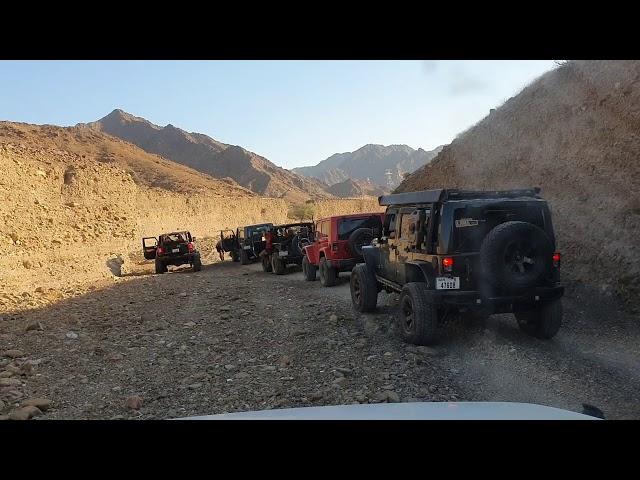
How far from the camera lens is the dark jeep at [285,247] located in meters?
16.3

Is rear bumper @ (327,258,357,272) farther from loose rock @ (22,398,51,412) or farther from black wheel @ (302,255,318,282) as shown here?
loose rock @ (22,398,51,412)

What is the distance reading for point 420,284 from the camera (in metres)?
6.52

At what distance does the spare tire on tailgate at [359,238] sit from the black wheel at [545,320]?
521 centimetres

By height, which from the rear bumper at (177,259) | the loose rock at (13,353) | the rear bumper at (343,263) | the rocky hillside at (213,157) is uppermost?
the rocky hillside at (213,157)

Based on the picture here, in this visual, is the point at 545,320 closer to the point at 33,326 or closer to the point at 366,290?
the point at 366,290

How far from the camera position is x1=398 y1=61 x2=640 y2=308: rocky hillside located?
8.96 meters

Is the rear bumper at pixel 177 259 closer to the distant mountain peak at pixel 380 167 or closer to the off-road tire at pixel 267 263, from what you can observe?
the off-road tire at pixel 267 263

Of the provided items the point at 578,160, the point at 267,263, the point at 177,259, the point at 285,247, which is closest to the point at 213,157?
the point at 177,259

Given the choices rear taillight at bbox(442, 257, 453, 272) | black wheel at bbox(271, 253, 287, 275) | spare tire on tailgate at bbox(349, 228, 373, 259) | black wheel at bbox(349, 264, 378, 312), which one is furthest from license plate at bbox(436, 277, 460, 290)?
black wheel at bbox(271, 253, 287, 275)

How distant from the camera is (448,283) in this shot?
20.0 feet

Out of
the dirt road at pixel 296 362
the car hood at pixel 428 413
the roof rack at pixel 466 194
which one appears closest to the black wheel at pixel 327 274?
the dirt road at pixel 296 362

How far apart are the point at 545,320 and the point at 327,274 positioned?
21.1 feet
